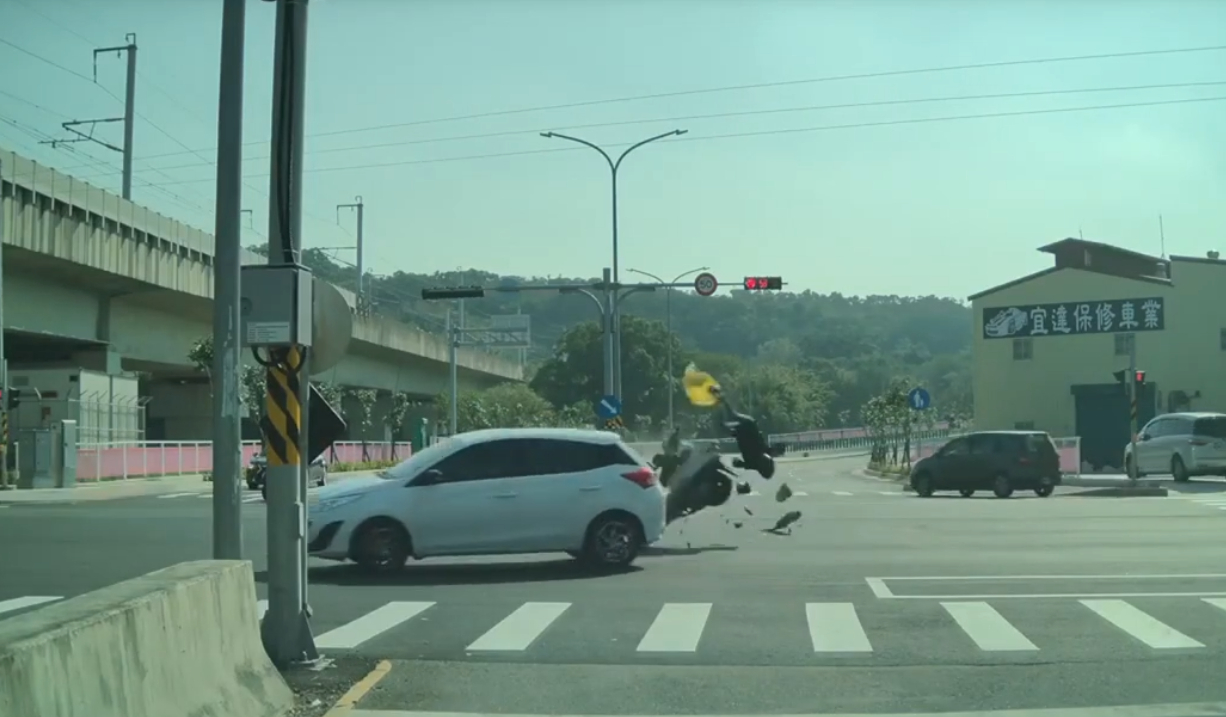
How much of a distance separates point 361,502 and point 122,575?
307 cm

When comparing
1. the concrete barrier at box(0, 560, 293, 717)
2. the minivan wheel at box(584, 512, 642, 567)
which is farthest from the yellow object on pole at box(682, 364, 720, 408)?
the concrete barrier at box(0, 560, 293, 717)

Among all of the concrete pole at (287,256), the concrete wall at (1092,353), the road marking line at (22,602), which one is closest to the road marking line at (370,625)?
the concrete pole at (287,256)

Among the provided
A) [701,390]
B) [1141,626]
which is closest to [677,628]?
[1141,626]

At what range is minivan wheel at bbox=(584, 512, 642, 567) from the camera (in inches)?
675

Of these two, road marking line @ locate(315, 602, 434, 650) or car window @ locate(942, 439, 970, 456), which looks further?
car window @ locate(942, 439, 970, 456)

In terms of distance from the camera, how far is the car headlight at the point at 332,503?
1644 centimetres

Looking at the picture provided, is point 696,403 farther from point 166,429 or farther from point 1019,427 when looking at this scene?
point 166,429

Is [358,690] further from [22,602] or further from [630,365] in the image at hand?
[630,365]

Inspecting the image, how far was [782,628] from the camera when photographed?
41.2 feet

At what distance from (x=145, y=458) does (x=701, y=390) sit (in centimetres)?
3210

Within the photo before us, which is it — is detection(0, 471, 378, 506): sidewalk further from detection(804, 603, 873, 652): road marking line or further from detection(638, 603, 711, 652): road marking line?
detection(804, 603, 873, 652): road marking line

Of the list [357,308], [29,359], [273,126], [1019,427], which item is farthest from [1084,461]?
[273,126]

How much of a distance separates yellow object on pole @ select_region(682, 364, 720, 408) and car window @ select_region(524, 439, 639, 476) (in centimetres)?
343

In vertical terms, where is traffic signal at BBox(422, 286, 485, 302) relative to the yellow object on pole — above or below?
above
